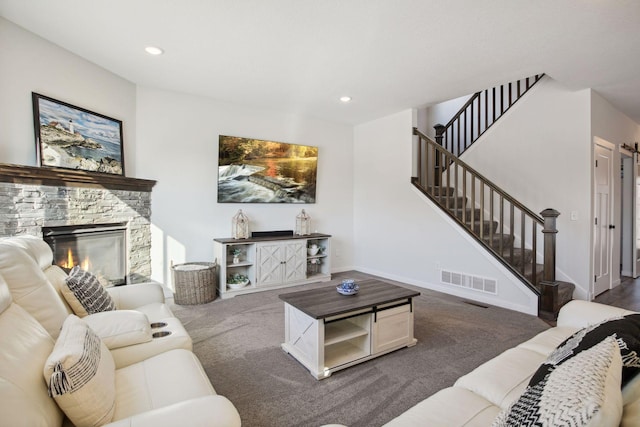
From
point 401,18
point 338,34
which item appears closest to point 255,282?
point 338,34

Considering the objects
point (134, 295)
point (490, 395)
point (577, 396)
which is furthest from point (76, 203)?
point (577, 396)

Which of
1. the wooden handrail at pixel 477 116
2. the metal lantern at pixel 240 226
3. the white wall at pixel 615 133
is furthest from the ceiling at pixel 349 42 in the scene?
the metal lantern at pixel 240 226

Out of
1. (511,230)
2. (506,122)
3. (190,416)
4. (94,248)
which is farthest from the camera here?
(506,122)

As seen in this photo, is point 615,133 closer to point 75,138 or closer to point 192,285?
point 192,285

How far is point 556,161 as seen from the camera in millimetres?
4293

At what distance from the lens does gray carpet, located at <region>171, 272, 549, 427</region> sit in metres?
1.96

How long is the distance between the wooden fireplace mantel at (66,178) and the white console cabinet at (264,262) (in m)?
1.28

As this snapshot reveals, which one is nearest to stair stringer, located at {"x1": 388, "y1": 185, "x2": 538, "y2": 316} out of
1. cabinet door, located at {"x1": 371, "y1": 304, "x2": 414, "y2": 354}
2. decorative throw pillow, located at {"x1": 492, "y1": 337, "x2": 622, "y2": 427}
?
cabinet door, located at {"x1": 371, "y1": 304, "x2": 414, "y2": 354}

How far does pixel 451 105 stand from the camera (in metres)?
6.41

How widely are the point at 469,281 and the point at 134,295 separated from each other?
3.95 metres

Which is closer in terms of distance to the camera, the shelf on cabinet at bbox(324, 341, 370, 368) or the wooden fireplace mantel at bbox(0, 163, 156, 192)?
the shelf on cabinet at bbox(324, 341, 370, 368)

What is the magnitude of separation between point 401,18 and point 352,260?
4.31 m

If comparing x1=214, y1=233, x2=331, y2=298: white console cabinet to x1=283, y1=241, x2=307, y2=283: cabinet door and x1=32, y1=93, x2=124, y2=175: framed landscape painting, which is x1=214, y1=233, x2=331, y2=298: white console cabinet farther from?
x1=32, y1=93, x2=124, y2=175: framed landscape painting

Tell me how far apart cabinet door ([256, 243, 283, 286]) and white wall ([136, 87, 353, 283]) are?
1.78 ft
